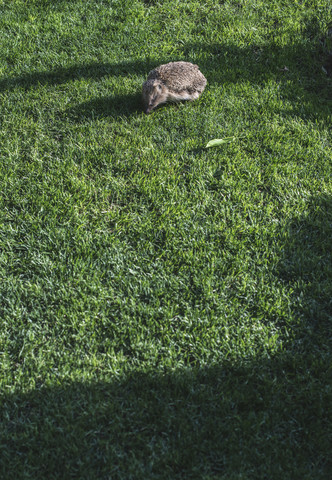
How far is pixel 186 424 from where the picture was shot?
8.72ft

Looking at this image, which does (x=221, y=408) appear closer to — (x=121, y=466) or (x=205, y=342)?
(x=205, y=342)

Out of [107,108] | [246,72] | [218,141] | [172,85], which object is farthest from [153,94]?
[246,72]

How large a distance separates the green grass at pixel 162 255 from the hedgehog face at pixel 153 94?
144 mm

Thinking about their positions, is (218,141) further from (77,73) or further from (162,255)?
(77,73)

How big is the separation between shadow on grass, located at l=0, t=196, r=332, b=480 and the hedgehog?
105 inches

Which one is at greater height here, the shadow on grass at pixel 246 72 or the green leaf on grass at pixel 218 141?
the shadow on grass at pixel 246 72

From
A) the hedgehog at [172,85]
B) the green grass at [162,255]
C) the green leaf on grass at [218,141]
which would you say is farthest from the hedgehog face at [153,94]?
the green leaf on grass at [218,141]

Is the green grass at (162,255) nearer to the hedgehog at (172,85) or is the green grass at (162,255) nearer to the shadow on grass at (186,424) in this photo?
the shadow on grass at (186,424)

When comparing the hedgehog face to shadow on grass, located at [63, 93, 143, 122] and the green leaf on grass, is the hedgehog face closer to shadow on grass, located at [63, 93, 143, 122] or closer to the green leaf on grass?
shadow on grass, located at [63, 93, 143, 122]

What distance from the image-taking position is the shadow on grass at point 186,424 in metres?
2.50

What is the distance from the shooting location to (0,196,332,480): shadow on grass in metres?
2.50

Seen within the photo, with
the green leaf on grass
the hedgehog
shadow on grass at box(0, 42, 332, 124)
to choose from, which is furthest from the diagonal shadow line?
the green leaf on grass

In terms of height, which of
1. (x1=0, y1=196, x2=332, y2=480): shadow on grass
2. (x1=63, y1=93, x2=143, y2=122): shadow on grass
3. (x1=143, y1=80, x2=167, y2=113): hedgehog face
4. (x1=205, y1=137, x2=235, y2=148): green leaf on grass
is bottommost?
(x1=0, y1=196, x2=332, y2=480): shadow on grass

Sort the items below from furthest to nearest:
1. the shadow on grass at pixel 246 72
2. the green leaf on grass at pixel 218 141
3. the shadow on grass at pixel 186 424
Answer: the shadow on grass at pixel 246 72 < the green leaf on grass at pixel 218 141 < the shadow on grass at pixel 186 424
